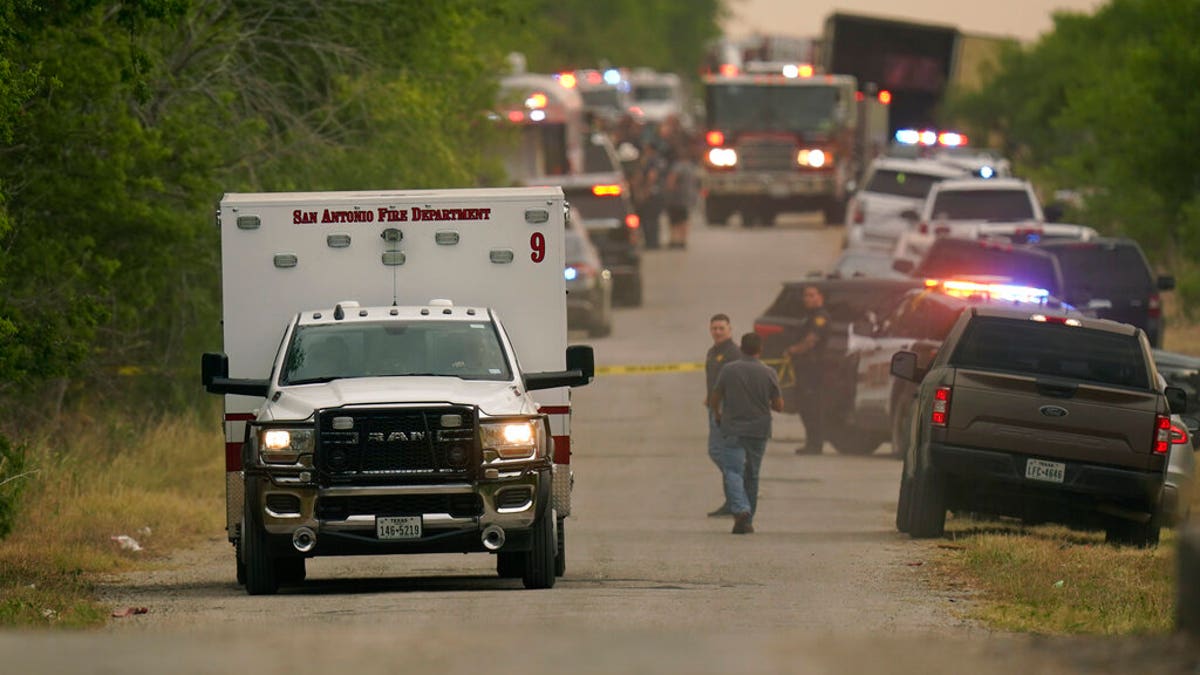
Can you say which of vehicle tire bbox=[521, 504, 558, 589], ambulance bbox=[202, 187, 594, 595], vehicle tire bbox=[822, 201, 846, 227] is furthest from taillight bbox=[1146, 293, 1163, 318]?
vehicle tire bbox=[822, 201, 846, 227]

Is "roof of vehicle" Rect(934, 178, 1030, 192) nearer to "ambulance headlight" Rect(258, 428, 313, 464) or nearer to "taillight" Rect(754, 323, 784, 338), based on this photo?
"taillight" Rect(754, 323, 784, 338)

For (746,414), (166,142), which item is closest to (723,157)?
(166,142)

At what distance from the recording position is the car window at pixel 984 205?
119 feet

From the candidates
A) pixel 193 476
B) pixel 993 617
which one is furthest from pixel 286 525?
pixel 193 476

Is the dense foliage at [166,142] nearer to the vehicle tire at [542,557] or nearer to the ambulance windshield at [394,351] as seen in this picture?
the ambulance windshield at [394,351]

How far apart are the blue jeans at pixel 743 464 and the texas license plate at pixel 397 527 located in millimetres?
5797

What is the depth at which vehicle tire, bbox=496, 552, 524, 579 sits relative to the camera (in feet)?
48.8

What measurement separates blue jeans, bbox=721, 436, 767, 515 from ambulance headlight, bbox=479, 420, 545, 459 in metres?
5.44

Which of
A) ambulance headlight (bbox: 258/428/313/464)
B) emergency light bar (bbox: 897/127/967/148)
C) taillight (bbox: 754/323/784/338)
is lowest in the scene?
emergency light bar (bbox: 897/127/967/148)

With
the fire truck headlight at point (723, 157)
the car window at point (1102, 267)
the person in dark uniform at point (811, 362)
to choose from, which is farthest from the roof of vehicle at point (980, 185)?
the fire truck headlight at point (723, 157)

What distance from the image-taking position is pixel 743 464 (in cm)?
1942

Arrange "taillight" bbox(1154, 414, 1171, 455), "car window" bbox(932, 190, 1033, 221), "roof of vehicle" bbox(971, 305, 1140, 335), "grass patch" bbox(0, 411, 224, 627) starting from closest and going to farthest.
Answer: "grass patch" bbox(0, 411, 224, 627) < "taillight" bbox(1154, 414, 1171, 455) < "roof of vehicle" bbox(971, 305, 1140, 335) < "car window" bbox(932, 190, 1033, 221)

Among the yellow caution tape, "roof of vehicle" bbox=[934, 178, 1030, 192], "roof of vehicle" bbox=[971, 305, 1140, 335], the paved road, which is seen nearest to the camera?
the paved road

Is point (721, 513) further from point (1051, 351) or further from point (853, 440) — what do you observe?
point (853, 440)
